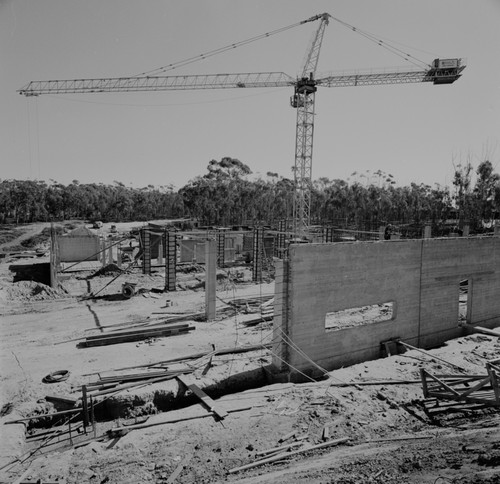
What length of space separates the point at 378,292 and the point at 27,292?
1619 cm

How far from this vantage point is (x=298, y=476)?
5.90m

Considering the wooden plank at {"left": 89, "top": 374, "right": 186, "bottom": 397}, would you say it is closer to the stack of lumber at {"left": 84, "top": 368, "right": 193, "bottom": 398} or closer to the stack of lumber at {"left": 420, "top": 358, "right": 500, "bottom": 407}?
the stack of lumber at {"left": 84, "top": 368, "right": 193, "bottom": 398}

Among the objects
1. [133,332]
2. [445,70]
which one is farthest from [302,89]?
[133,332]

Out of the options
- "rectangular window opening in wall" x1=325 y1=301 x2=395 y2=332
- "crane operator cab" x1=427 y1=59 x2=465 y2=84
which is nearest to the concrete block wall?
"rectangular window opening in wall" x1=325 y1=301 x2=395 y2=332

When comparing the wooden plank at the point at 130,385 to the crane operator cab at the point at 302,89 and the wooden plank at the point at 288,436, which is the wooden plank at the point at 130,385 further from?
the crane operator cab at the point at 302,89

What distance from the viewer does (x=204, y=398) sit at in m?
8.59

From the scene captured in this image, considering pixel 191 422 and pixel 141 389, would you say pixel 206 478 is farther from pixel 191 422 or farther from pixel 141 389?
pixel 141 389

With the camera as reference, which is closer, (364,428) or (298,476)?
(298,476)

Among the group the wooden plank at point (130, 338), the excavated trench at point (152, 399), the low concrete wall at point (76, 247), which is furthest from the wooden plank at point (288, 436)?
the low concrete wall at point (76, 247)

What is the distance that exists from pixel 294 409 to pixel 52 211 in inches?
2410

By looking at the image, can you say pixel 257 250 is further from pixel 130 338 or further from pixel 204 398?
pixel 204 398

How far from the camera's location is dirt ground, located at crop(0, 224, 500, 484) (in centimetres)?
613

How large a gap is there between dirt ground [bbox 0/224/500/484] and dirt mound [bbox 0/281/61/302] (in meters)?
4.08

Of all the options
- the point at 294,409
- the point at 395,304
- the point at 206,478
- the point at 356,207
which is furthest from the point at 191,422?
the point at 356,207
